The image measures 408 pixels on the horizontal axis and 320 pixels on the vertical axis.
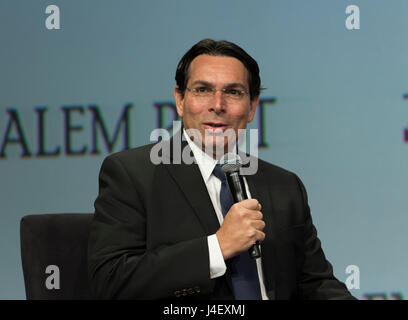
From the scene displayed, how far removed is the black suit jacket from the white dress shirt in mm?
19

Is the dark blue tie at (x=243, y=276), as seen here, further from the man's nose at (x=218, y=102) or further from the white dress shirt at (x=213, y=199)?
the man's nose at (x=218, y=102)

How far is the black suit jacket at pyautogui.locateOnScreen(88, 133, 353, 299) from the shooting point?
147 centimetres

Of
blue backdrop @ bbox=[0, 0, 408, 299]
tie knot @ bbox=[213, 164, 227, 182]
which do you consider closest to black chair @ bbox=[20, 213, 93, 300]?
tie knot @ bbox=[213, 164, 227, 182]

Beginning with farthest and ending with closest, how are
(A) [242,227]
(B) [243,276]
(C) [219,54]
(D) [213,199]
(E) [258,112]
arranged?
(E) [258,112] < (C) [219,54] < (D) [213,199] < (B) [243,276] < (A) [242,227]

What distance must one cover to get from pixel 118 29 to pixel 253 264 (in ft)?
5.71

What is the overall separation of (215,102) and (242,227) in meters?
0.50

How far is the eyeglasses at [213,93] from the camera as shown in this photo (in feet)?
5.77

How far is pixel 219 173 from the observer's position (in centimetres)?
172

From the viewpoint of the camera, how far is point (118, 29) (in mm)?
2848

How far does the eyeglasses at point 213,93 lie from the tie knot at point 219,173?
9.5 inches

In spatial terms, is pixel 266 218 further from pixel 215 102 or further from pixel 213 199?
pixel 215 102

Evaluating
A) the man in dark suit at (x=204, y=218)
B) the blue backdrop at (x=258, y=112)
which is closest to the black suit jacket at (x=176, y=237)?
the man in dark suit at (x=204, y=218)

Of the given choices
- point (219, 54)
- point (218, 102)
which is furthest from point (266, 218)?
point (219, 54)

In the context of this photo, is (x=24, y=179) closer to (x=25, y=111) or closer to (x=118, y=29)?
(x=25, y=111)
